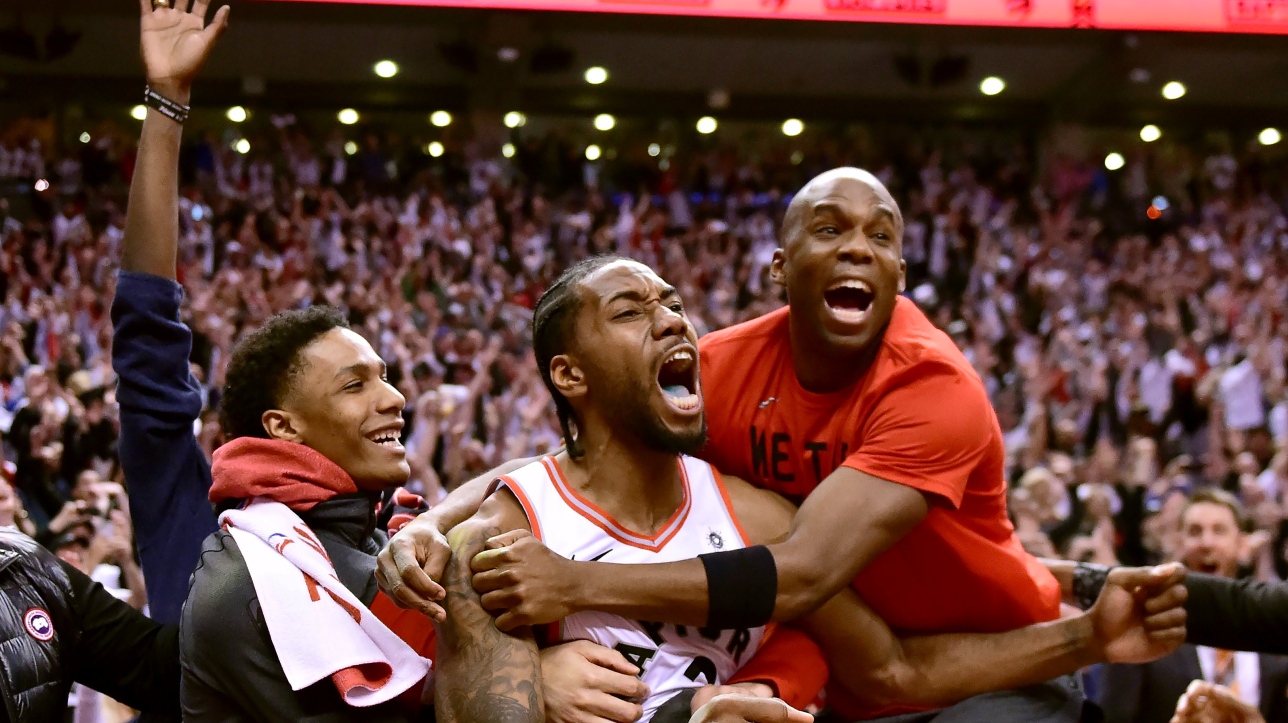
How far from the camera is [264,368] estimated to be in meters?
2.74

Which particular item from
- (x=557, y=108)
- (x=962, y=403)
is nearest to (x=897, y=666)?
(x=962, y=403)

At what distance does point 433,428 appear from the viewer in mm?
7719

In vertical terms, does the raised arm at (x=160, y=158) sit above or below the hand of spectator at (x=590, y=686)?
above

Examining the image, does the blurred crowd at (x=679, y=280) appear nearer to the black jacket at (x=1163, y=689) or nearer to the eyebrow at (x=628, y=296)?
the black jacket at (x=1163, y=689)

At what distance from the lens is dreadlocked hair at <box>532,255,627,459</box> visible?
8.69ft

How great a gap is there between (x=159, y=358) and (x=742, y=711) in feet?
5.19

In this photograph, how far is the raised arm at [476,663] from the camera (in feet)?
7.15

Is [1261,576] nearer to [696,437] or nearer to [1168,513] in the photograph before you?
[1168,513]

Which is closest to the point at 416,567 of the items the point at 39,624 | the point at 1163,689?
the point at 39,624

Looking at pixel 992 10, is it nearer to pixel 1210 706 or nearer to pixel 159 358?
pixel 1210 706

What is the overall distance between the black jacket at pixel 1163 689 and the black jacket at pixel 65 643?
318 cm

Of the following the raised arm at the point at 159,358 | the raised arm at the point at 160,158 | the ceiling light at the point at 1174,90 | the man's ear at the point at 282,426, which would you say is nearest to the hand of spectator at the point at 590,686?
the man's ear at the point at 282,426

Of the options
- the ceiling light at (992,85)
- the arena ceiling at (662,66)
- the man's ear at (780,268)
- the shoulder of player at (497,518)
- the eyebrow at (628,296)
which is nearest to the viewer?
the shoulder of player at (497,518)

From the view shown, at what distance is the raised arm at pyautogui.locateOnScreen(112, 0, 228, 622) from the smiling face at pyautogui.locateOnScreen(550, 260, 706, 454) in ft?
3.04
